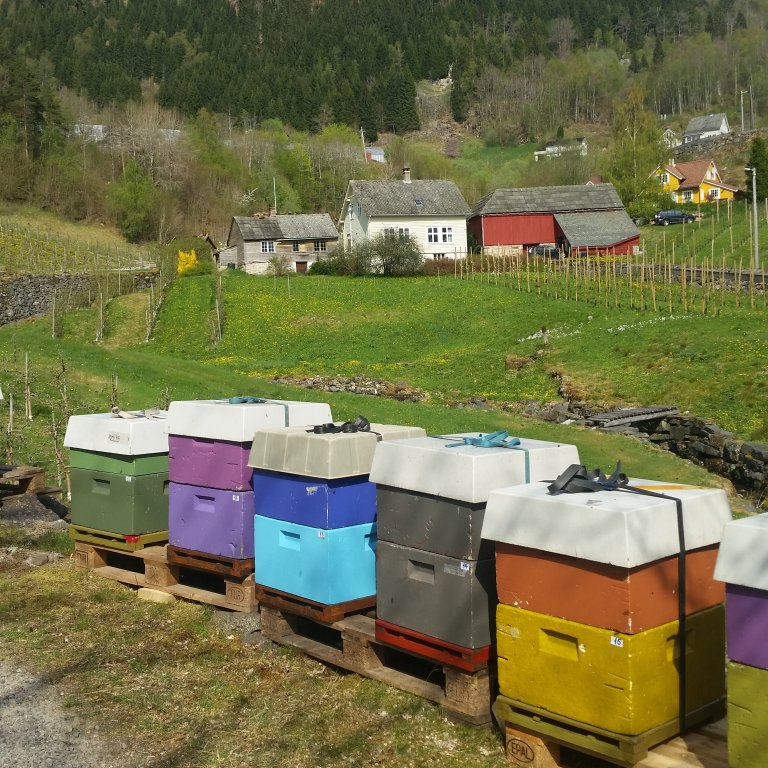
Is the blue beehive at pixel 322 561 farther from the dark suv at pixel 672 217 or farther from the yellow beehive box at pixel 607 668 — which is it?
the dark suv at pixel 672 217

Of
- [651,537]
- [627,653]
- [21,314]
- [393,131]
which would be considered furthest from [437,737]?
[393,131]

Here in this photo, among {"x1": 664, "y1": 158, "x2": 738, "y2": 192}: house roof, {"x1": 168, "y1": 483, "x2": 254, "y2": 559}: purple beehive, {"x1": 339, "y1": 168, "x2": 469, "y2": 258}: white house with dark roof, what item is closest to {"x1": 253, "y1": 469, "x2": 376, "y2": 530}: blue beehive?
{"x1": 168, "y1": 483, "x2": 254, "y2": 559}: purple beehive

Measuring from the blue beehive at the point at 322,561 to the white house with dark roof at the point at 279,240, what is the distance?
61747 millimetres

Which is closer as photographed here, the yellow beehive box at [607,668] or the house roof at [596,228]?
the yellow beehive box at [607,668]

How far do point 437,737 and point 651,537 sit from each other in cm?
236

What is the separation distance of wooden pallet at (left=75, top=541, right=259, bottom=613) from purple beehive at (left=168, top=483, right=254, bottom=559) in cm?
36

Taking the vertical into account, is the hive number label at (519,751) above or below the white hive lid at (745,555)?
below

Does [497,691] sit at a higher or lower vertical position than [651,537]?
lower

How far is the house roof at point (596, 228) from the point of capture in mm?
64688

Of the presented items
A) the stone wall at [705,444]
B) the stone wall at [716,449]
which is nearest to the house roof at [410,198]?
the stone wall at [705,444]

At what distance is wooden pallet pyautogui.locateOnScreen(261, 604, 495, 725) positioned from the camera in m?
6.79

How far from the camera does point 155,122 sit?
116 meters

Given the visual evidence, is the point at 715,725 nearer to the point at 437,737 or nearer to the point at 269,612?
the point at 437,737

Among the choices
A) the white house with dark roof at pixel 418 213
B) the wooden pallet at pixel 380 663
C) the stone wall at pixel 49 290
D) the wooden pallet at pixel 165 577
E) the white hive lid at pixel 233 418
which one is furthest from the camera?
the white house with dark roof at pixel 418 213
